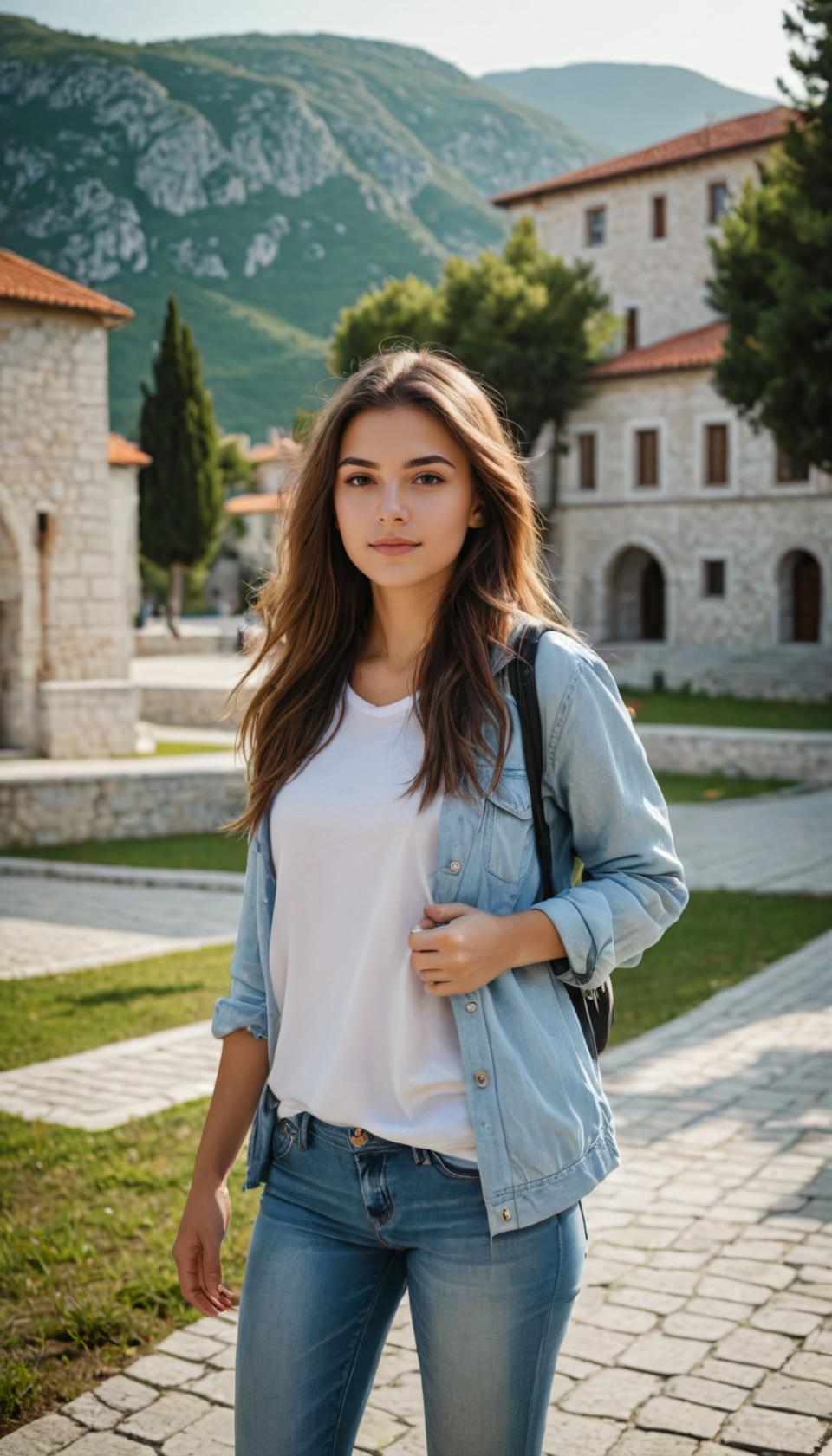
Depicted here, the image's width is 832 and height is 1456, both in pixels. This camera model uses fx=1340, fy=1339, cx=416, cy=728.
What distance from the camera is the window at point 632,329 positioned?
142 feet

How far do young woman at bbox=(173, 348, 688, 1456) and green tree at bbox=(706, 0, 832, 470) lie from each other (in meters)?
19.2

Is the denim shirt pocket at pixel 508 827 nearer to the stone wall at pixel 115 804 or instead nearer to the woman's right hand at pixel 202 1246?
the woman's right hand at pixel 202 1246

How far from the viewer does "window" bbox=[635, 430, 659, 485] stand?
3984cm

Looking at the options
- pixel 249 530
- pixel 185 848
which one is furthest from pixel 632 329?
pixel 249 530

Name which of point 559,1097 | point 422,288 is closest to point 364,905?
point 559,1097

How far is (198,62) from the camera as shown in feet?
489

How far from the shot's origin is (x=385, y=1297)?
2.03 m

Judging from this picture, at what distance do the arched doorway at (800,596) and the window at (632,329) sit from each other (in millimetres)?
9851

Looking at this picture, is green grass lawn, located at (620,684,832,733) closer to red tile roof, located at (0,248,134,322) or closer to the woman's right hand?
red tile roof, located at (0,248,134,322)

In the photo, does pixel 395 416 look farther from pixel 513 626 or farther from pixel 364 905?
pixel 364 905

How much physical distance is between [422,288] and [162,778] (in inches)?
1133

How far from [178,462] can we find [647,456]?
15.0 m

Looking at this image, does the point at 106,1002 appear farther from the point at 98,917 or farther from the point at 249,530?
the point at 249,530

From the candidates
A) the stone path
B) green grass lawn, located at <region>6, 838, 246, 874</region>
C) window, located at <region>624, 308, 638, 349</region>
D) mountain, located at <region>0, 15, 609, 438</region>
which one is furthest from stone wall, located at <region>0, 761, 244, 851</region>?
mountain, located at <region>0, 15, 609, 438</region>
